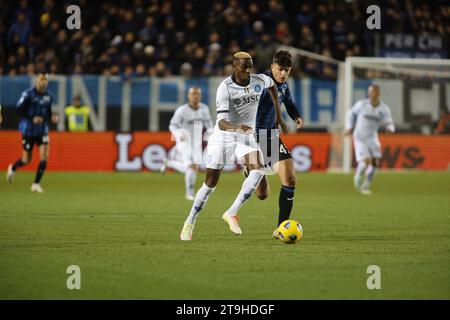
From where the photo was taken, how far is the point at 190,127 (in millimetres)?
17344

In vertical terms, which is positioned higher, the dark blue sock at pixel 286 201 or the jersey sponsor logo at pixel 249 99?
the jersey sponsor logo at pixel 249 99

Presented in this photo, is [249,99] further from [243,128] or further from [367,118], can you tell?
[367,118]

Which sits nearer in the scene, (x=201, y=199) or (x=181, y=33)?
(x=201, y=199)

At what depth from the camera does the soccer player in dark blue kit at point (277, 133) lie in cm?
1006

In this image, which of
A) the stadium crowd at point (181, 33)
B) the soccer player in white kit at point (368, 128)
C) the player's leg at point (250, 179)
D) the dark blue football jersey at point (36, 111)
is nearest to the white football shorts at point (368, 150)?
the soccer player in white kit at point (368, 128)

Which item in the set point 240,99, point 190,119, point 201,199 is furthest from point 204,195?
point 190,119

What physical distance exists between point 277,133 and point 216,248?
6.03 ft

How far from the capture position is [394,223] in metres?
12.2

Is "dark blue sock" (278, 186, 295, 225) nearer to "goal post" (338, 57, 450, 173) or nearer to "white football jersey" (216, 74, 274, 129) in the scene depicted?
"white football jersey" (216, 74, 274, 129)

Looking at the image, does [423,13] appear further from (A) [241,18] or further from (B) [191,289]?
(B) [191,289]

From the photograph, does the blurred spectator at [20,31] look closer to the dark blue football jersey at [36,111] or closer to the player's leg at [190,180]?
the dark blue football jersey at [36,111]

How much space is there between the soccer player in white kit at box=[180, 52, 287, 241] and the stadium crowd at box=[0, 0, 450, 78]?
14.1m

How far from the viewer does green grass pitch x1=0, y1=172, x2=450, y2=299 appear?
6.73m

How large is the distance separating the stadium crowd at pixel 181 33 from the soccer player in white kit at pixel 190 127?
688 cm
